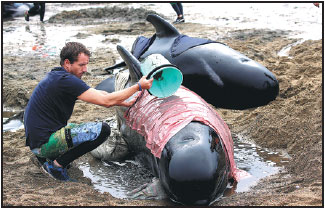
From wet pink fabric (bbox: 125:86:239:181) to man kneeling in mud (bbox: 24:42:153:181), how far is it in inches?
16.5

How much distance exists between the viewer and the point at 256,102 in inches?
253

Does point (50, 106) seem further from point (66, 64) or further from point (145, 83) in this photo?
point (145, 83)

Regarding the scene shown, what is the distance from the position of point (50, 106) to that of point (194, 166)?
1.73m

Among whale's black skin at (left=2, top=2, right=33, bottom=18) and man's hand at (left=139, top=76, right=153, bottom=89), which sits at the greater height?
man's hand at (left=139, top=76, right=153, bottom=89)

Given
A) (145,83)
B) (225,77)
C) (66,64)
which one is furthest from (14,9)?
(145,83)

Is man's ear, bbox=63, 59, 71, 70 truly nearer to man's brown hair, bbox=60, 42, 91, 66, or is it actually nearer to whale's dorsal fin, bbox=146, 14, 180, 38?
man's brown hair, bbox=60, 42, 91, 66

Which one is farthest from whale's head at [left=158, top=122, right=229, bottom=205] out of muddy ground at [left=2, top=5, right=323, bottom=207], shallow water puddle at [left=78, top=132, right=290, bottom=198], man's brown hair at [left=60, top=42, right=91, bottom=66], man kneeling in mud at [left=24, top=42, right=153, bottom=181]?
man's brown hair at [left=60, top=42, right=91, bottom=66]

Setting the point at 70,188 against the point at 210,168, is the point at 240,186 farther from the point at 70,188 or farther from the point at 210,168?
the point at 70,188

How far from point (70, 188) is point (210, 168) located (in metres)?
1.46

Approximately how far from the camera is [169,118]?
5039 mm

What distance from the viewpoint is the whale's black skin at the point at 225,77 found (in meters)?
6.28

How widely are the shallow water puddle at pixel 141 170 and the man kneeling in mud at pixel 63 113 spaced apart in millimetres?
483

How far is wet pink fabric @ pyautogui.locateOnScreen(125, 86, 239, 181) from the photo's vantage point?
491cm

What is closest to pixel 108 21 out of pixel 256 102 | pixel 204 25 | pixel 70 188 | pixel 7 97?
pixel 204 25
